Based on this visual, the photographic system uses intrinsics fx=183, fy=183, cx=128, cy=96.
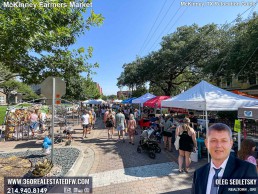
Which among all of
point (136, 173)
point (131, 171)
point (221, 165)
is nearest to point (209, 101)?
point (136, 173)

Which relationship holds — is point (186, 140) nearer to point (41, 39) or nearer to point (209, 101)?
point (209, 101)

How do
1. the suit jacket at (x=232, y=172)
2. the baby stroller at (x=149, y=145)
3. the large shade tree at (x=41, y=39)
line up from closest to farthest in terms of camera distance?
the suit jacket at (x=232, y=172)
the large shade tree at (x=41, y=39)
the baby stroller at (x=149, y=145)

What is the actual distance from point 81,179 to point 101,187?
30.9 inches

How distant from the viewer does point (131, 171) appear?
19.5ft

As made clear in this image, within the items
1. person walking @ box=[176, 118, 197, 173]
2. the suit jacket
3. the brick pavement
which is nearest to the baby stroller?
the brick pavement

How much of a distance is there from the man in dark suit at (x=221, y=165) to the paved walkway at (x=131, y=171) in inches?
126

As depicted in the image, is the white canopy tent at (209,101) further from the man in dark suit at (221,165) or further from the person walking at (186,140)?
the man in dark suit at (221,165)

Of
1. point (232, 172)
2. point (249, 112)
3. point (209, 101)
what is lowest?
point (232, 172)

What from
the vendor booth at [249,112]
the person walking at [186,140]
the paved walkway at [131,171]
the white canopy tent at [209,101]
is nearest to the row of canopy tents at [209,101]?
the white canopy tent at [209,101]

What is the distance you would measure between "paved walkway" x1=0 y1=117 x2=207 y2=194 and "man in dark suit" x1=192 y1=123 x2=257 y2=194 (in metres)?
3.21

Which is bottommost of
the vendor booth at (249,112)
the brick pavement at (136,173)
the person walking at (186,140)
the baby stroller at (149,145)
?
the brick pavement at (136,173)

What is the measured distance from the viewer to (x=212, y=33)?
23078 millimetres

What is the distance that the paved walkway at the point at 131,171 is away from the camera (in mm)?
4820

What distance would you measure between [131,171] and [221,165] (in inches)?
183
